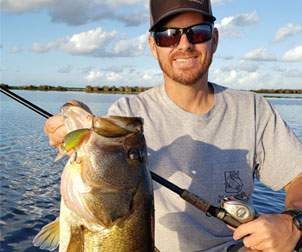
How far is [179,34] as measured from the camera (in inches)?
169

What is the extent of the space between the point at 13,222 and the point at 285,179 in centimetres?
675

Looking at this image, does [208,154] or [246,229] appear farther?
[208,154]

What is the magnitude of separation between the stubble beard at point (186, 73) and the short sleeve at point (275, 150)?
0.67m

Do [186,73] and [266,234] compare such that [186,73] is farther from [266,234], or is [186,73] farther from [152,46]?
[266,234]

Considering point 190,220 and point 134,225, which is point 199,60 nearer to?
point 190,220

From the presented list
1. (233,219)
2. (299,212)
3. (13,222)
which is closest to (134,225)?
(233,219)

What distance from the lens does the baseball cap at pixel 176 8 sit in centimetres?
433

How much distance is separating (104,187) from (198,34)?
7.10 feet

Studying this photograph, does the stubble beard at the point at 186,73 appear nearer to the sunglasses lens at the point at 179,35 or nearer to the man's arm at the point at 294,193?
the sunglasses lens at the point at 179,35

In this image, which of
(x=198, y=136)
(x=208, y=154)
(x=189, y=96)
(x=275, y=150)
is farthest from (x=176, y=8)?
(x=275, y=150)

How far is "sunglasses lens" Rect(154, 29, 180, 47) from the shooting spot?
14.1ft

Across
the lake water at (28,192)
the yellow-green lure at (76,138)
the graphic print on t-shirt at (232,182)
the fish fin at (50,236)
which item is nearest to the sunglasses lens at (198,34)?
the graphic print on t-shirt at (232,182)

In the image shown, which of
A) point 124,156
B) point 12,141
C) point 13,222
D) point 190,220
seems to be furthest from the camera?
point 12,141

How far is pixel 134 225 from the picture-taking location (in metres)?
2.86
